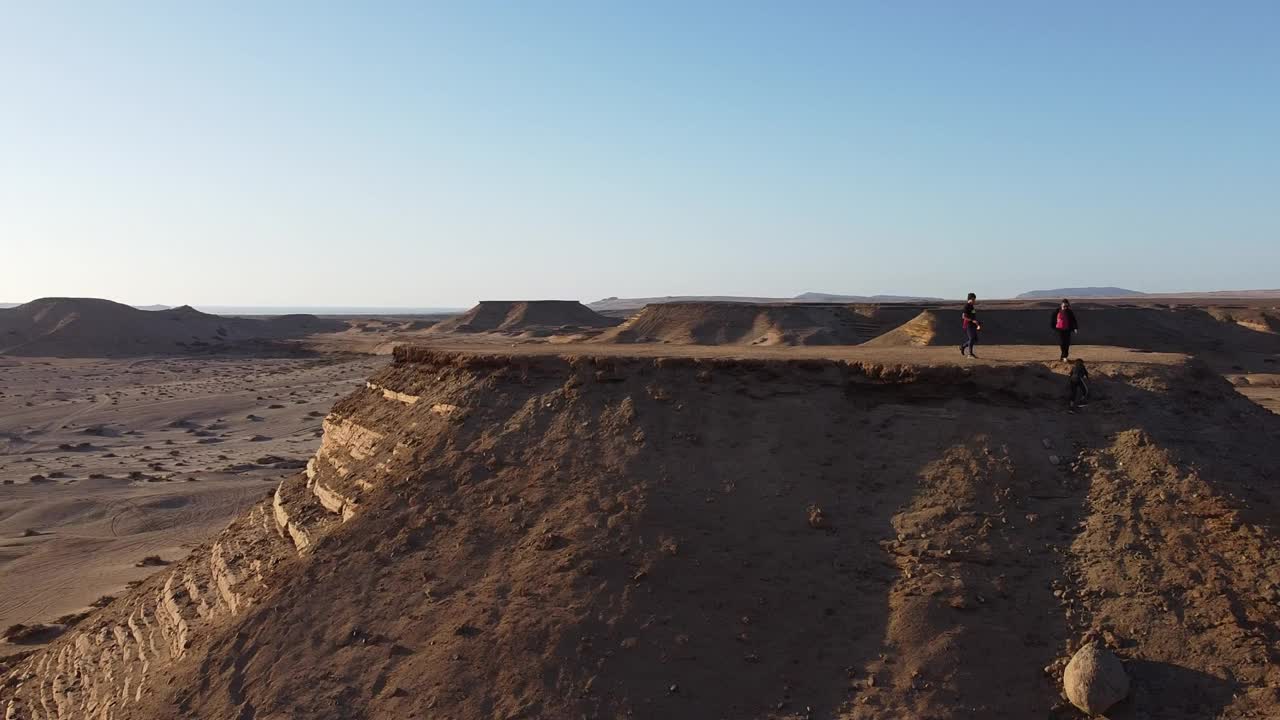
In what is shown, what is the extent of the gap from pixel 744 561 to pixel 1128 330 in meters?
38.8

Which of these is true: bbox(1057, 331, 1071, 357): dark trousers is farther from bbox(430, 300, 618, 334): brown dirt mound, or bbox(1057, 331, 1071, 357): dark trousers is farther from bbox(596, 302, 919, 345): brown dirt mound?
bbox(430, 300, 618, 334): brown dirt mound

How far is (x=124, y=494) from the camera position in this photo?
910 inches

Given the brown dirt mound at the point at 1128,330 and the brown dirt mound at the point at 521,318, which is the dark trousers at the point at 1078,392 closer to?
the brown dirt mound at the point at 1128,330

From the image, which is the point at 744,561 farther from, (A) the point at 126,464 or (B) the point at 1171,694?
(A) the point at 126,464

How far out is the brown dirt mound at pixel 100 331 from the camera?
7250 centimetres

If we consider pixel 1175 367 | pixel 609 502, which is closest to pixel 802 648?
pixel 609 502

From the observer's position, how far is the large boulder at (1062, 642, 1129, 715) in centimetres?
687

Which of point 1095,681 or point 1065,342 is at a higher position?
point 1065,342

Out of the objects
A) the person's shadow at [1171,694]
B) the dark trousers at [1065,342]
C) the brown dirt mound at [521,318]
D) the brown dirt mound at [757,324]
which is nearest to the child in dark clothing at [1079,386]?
the dark trousers at [1065,342]

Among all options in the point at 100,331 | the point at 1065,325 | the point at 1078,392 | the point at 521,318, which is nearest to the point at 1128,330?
the point at 1065,325

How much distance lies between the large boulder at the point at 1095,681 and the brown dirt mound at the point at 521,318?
65.4 metres

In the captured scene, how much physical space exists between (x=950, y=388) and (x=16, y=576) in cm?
1725

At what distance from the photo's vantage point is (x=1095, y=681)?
6930mm

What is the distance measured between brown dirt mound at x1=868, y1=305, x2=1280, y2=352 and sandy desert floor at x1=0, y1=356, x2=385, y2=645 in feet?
73.8
